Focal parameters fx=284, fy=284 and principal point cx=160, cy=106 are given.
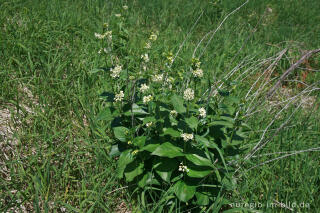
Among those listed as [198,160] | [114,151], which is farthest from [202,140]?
[114,151]

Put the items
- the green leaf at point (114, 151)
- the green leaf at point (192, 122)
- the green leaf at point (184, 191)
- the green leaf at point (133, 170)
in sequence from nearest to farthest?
the green leaf at point (192, 122)
the green leaf at point (184, 191)
the green leaf at point (133, 170)
the green leaf at point (114, 151)

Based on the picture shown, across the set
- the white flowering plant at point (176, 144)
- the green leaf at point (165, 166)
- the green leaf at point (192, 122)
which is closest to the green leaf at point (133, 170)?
the white flowering plant at point (176, 144)

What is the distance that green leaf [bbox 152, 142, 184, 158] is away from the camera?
1.64 m

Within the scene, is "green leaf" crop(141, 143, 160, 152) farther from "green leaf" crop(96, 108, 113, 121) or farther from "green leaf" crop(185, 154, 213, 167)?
"green leaf" crop(96, 108, 113, 121)

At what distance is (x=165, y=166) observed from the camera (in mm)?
1761

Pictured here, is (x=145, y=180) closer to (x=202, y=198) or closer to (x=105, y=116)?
(x=202, y=198)

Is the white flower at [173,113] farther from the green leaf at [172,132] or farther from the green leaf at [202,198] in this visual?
the green leaf at [202,198]

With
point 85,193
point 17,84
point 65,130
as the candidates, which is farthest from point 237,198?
point 17,84

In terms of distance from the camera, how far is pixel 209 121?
185cm

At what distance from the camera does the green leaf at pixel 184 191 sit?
1.68 m

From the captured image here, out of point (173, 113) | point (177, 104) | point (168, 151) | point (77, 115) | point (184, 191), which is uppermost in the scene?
point (177, 104)

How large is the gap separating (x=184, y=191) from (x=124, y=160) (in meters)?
0.42

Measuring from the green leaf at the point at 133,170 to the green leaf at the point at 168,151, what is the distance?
0.78 ft

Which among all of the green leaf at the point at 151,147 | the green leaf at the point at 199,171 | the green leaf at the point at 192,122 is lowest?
the green leaf at the point at 199,171
